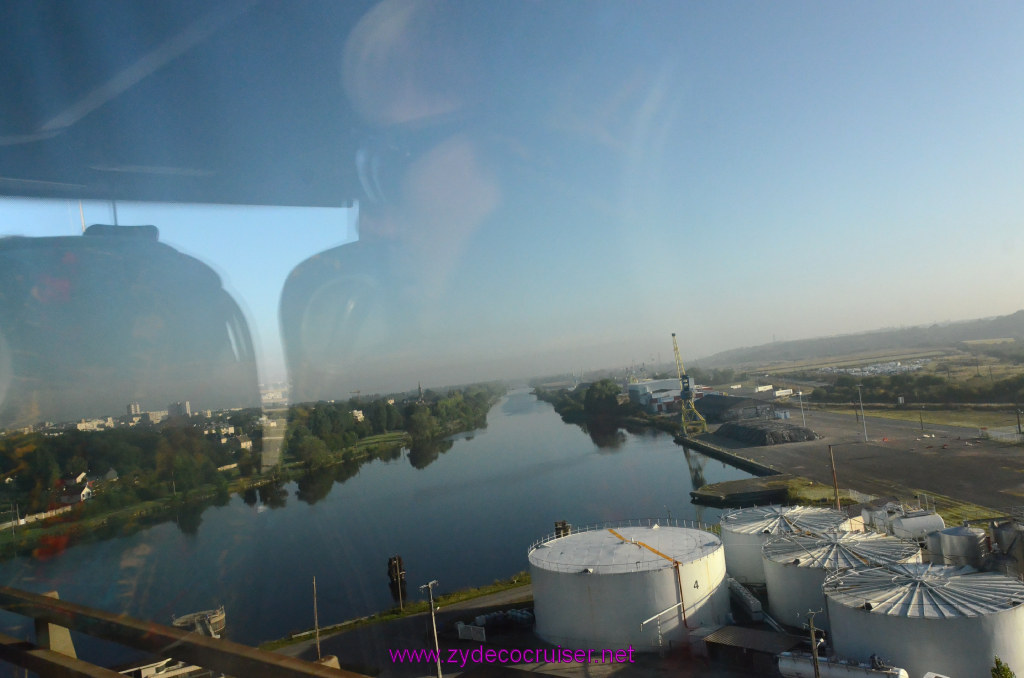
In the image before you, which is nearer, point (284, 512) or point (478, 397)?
point (284, 512)

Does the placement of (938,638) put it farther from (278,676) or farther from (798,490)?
(798,490)

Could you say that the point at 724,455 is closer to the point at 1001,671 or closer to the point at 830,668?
the point at 830,668

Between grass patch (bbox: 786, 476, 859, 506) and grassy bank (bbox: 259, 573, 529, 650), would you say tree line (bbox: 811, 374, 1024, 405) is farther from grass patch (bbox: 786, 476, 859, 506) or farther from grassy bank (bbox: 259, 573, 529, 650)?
grassy bank (bbox: 259, 573, 529, 650)

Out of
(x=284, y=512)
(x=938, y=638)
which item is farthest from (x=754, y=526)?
(x=284, y=512)

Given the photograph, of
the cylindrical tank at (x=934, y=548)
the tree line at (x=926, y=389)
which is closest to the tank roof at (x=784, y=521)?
the cylindrical tank at (x=934, y=548)

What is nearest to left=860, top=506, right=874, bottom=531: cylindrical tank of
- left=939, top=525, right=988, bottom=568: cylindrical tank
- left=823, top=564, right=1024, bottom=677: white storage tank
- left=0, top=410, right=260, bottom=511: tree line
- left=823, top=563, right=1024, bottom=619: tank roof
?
left=939, top=525, right=988, bottom=568: cylindrical tank

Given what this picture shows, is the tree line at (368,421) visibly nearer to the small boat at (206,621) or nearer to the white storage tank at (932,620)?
the small boat at (206,621)

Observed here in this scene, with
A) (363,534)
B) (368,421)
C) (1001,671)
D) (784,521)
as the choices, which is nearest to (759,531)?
(784,521)
